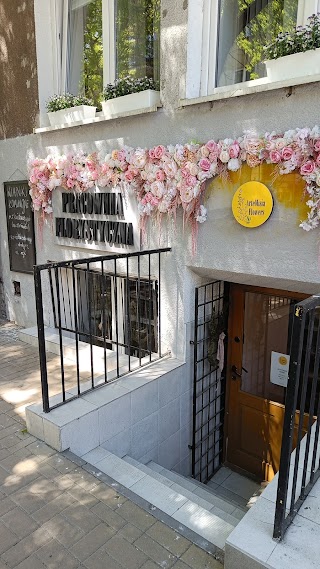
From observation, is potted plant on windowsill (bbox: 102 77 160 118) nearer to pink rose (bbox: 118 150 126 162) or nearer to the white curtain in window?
pink rose (bbox: 118 150 126 162)

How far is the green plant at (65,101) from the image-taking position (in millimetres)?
4491

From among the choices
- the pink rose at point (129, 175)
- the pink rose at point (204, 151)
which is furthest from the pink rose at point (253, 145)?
the pink rose at point (129, 175)

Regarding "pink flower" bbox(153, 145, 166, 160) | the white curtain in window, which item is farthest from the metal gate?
the white curtain in window

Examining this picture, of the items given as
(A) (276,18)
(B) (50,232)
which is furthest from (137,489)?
(A) (276,18)

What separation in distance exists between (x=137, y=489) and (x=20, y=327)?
12.8 ft

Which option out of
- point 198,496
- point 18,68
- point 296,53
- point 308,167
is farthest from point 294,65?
point 18,68

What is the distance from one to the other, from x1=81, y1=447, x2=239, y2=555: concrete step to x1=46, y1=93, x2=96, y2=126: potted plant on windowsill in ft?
11.5

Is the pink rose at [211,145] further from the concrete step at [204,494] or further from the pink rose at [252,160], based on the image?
the concrete step at [204,494]

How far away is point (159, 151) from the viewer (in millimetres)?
3564

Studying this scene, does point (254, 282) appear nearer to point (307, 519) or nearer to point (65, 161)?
point (307, 519)

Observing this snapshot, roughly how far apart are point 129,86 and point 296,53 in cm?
168

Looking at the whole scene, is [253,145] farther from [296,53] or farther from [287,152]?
[296,53]

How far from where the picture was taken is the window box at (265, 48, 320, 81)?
2723 millimetres

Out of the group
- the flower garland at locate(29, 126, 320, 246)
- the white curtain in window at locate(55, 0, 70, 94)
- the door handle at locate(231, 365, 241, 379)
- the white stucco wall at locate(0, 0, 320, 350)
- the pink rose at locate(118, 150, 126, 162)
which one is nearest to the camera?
the flower garland at locate(29, 126, 320, 246)
